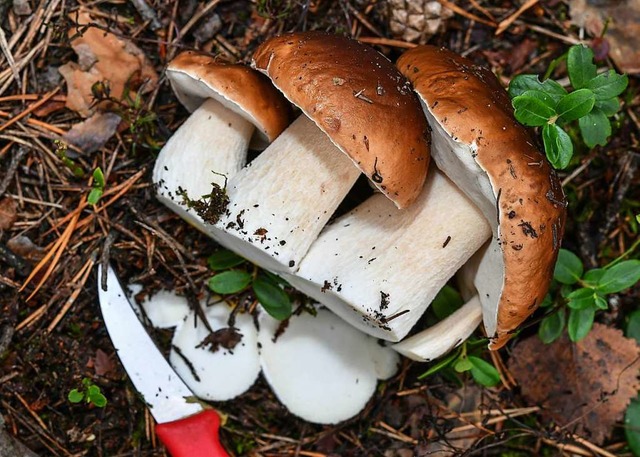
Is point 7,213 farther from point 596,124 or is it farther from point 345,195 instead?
point 596,124

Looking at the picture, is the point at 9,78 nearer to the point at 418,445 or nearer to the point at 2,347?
the point at 2,347

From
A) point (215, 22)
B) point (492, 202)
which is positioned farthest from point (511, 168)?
point (215, 22)

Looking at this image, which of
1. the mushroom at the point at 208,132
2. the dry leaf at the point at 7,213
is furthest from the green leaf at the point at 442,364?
the dry leaf at the point at 7,213

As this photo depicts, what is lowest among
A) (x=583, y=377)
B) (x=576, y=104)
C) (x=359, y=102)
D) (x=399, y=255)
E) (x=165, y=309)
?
(x=583, y=377)

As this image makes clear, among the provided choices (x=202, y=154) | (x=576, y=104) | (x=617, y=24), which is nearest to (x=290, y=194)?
(x=202, y=154)

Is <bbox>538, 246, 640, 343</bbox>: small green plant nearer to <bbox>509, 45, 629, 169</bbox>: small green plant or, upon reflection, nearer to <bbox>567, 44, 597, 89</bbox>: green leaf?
<bbox>509, 45, 629, 169</bbox>: small green plant
